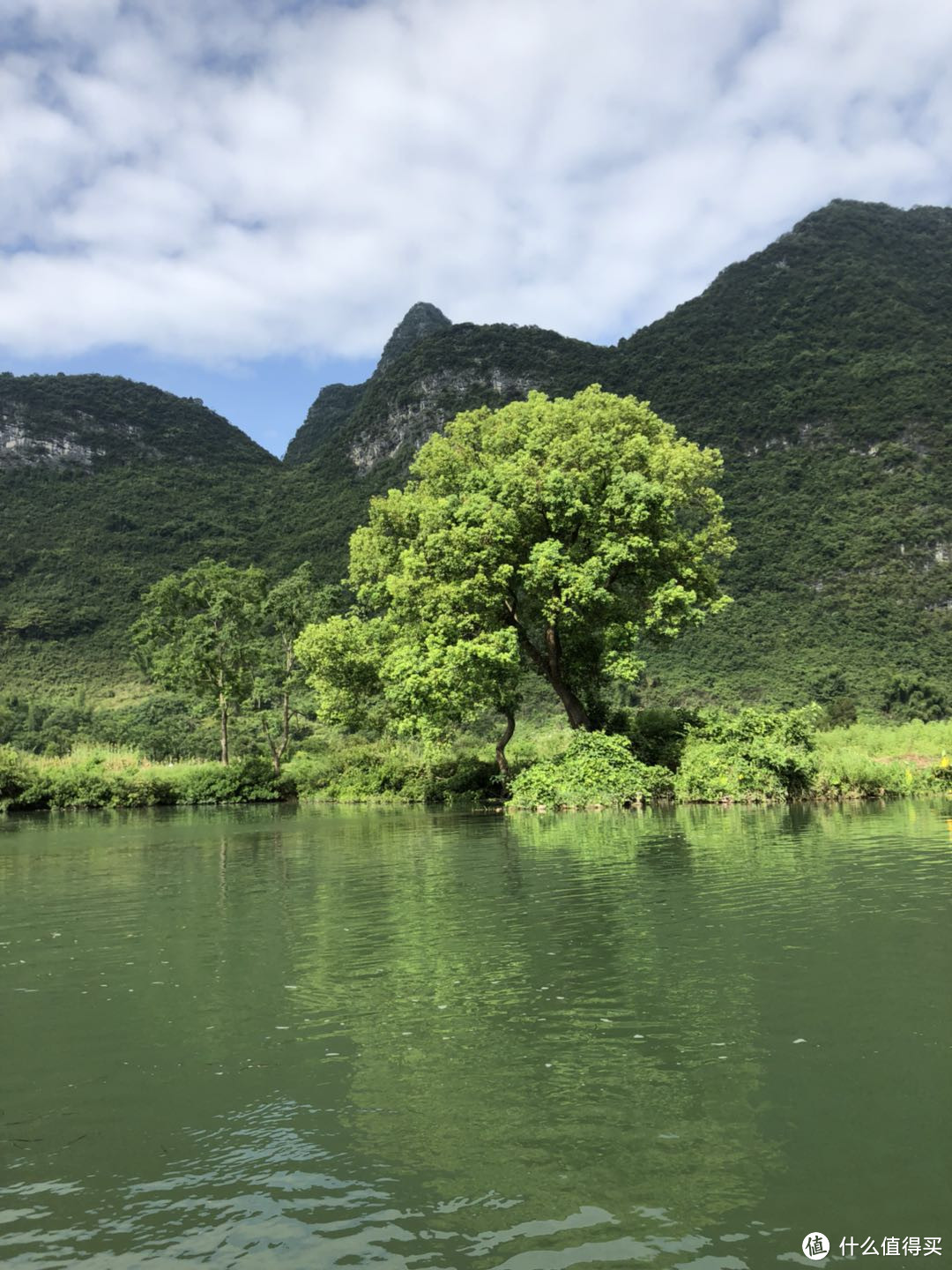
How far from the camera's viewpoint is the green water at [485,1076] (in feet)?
12.0

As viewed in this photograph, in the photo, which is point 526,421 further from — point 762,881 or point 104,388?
point 104,388

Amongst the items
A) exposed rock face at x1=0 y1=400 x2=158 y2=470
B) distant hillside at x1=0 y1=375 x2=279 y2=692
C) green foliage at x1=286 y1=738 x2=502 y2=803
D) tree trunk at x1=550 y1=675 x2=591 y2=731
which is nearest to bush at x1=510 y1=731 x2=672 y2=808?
tree trunk at x1=550 y1=675 x2=591 y2=731

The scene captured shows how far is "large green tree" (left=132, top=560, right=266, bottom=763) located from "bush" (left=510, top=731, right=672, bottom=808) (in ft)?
66.5

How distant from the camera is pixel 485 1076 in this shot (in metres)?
5.29

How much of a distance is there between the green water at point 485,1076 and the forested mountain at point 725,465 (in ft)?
194

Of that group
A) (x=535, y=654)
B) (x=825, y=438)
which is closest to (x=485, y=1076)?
(x=535, y=654)

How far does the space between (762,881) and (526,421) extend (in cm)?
2303

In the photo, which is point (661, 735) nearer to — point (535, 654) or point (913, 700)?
point (535, 654)

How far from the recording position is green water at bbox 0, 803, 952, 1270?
3662 millimetres

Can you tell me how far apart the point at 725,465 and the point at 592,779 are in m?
84.0

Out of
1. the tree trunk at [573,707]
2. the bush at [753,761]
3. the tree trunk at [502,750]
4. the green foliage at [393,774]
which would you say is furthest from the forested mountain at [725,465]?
the bush at [753,761]

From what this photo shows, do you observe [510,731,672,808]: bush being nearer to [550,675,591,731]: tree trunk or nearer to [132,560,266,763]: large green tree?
[550,675,591,731]: tree trunk

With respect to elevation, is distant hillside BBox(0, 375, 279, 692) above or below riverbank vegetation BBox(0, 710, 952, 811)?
above

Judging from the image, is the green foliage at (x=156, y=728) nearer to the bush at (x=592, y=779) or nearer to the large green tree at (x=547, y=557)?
the large green tree at (x=547, y=557)
